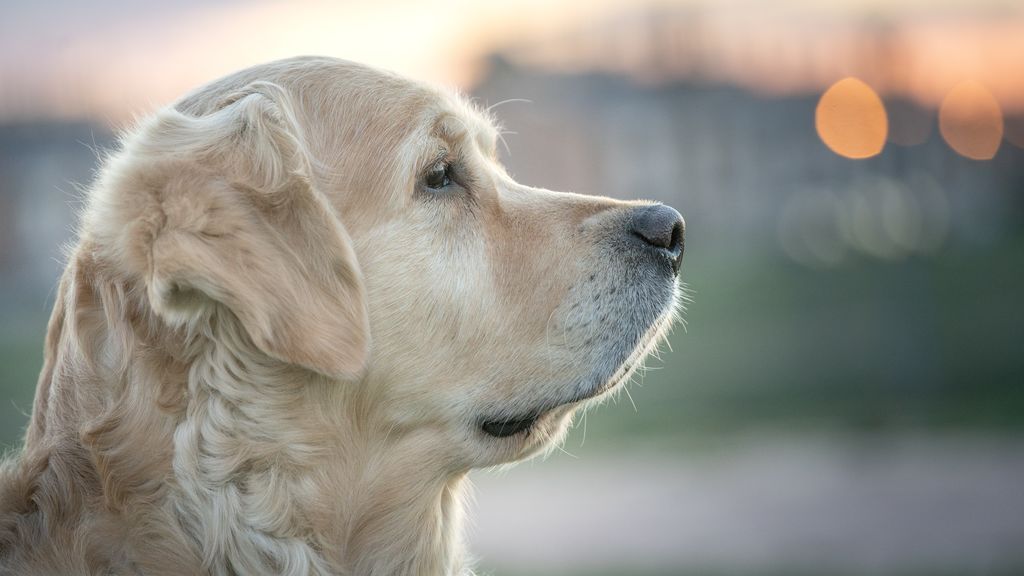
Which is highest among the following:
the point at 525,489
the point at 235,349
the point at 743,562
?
the point at 235,349

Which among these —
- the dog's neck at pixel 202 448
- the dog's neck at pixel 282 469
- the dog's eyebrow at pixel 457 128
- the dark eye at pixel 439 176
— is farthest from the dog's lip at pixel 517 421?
the dog's eyebrow at pixel 457 128

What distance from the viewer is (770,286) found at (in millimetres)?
21469

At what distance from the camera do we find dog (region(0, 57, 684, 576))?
2.76m

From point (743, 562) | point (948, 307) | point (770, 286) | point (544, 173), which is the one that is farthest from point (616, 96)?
point (743, 562)

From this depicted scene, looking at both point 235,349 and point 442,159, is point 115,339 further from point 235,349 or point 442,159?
point 442,159

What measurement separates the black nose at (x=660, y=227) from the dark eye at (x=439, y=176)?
0.68 meters

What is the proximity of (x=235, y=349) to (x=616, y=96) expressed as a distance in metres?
30.5

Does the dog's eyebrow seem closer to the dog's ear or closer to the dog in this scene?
the dog

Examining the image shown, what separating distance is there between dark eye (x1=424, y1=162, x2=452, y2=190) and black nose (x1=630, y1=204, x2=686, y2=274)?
2.22 feet

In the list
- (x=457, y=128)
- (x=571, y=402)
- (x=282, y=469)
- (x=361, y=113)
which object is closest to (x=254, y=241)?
(x=282, y=469)

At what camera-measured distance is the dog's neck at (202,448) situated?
2824 mm

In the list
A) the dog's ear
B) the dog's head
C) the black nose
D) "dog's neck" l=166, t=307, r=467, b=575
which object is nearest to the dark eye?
the dog's head

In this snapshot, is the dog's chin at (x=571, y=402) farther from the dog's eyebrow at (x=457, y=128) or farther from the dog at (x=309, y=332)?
the dog's eyebrow at (x=457, y=128)

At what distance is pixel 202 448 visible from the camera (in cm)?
285
